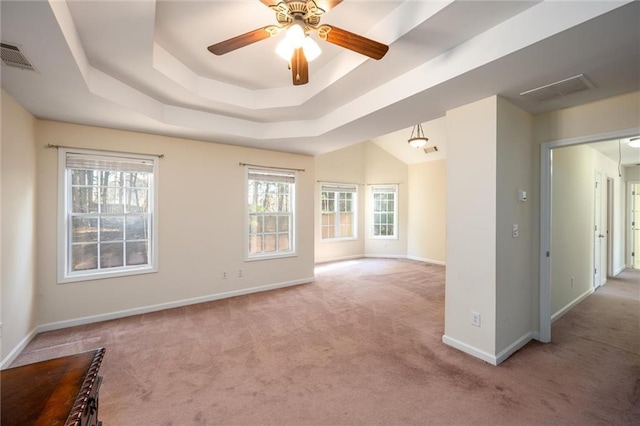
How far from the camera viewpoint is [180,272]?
153 inches

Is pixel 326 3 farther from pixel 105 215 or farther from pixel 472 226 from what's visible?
pixel 105 215

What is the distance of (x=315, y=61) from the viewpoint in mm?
2658

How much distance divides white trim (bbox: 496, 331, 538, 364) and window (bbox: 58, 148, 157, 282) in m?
4.07

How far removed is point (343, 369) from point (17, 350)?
302 cm

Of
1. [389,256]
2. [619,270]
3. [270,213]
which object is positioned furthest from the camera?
[389,256]

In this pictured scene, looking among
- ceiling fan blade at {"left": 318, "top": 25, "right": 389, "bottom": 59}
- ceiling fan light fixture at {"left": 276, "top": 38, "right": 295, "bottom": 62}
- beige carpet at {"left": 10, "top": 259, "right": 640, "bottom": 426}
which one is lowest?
beige carpet at {"left": 10, "top": 259, "right": 640, "bottom": 426}

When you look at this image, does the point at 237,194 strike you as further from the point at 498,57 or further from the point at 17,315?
the point at 498,57

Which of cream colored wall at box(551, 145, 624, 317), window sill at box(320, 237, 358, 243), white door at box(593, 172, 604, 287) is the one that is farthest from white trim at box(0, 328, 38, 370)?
white door at box(593, 172, 604, 287)

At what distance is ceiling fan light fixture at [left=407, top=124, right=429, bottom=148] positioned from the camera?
17.3ft

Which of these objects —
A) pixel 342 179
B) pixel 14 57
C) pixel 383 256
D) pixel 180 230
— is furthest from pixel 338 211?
pixel 14 57

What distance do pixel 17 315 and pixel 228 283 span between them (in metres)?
2.21

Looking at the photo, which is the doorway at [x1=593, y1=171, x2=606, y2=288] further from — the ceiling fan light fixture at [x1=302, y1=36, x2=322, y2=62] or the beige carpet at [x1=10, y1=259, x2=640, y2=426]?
the ceiling fan light fixture at [x1=302, y1=36, x2=322, y2=62]

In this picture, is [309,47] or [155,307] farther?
[155,307]

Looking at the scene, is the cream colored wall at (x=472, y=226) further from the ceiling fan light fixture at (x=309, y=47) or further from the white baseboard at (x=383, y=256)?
the white baseboard at (x=383, y=256)
